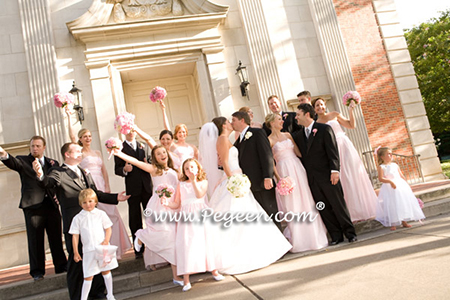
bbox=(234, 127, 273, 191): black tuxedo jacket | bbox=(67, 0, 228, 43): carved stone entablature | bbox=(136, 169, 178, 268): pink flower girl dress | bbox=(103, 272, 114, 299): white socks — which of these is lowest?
bbox=(103, 272, 114, 299): white socks

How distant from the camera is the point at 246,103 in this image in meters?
9.41

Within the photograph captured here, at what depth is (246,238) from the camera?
14.4 feet

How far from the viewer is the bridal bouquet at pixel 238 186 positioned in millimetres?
4340

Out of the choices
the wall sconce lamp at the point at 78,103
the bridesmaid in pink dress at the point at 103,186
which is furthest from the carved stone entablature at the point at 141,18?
the bridesmaid in pink dress at the point at 103,186

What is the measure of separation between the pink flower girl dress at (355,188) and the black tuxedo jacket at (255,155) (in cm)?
169

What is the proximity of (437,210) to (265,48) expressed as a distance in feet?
19.3

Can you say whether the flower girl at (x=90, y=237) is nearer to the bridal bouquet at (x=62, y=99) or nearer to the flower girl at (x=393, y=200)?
the bridal bouquet at (x=62, y=99)

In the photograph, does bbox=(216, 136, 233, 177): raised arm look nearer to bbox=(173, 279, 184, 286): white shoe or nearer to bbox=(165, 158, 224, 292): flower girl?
bbox=(165, 158, 224, 292): flower girl

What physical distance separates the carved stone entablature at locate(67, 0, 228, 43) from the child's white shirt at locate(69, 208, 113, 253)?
6.14 m

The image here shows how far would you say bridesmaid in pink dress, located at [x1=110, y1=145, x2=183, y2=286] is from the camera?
4.38 metres

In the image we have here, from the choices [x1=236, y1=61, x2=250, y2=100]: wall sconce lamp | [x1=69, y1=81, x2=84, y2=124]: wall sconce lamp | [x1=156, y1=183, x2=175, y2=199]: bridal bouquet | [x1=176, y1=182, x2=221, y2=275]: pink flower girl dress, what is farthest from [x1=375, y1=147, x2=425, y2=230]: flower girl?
[x1=69, y1=81, x2=84, y2=124]: wall sconce lamp

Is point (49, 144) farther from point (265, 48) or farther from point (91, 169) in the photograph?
point (265, 48)

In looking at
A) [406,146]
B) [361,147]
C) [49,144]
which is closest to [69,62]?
[49,144]

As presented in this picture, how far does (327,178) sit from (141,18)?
6.96 m
